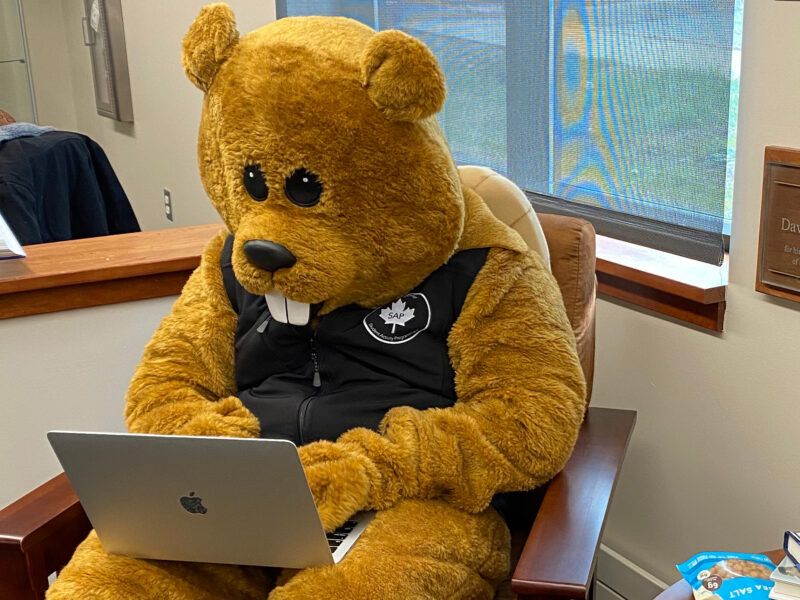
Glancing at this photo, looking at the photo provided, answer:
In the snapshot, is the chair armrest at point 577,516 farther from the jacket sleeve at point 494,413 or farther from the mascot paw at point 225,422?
the mascot paw at point 225,422

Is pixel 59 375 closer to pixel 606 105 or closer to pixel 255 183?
pixel 255 183

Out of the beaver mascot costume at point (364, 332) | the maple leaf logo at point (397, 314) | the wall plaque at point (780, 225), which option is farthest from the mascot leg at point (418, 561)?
the wall plaque at point (780, 225)

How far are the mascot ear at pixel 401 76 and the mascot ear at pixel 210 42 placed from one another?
21 cm

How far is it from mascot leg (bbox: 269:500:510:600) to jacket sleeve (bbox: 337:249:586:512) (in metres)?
0.03

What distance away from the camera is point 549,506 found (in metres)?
1.22

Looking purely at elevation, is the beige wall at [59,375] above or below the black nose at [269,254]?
below

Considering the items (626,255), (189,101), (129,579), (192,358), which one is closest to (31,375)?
(192,358)

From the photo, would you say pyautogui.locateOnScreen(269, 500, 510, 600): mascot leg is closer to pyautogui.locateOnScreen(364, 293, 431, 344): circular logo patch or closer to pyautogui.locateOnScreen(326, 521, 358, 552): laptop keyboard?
pyautogui.locateOnScreen(326, 521, 358, 552): laptop keyboard

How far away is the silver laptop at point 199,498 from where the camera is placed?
1031 millimetres

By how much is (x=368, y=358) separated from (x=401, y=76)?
0.40 meters

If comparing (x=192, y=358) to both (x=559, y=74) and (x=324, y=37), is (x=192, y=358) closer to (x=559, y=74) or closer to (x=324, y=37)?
(x=324, y=37)

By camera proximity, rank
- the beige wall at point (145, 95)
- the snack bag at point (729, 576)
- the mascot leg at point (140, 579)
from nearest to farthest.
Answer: the snack bag at point (729, 576) < the mascot leg at point (140, 579) < the beige wall at point (145, 95)

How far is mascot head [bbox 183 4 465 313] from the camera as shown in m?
1.16

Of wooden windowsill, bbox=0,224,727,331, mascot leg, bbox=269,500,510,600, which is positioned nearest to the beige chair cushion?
wooden windowsill, bbox=0,224,727,331
